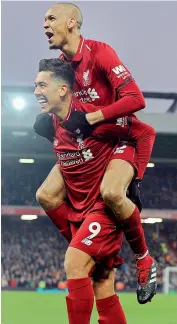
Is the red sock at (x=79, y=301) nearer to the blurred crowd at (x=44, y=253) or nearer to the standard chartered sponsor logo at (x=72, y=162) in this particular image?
the standard chartered sponsor logo at (x=72, y=162)

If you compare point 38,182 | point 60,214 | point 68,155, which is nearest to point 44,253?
point 38,182

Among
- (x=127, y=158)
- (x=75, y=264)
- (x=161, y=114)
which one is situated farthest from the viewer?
(x=161, y=114)

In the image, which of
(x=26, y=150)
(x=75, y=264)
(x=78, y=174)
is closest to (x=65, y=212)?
(x=78, y=174)

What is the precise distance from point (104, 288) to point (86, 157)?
800 millimetres

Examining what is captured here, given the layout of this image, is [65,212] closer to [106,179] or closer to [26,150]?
[106,179]

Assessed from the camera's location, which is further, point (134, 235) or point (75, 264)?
point (134, 235)

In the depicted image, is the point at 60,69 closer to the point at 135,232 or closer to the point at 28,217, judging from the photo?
the point at 135,232

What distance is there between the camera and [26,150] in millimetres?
24062

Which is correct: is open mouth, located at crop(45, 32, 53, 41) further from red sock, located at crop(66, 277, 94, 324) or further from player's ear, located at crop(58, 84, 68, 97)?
red sock, located at crop(66, 277, 94, 324)

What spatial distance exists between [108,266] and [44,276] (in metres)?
19.9

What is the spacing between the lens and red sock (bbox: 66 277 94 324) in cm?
301

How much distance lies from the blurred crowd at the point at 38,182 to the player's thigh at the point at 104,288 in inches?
813

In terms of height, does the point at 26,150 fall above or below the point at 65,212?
below

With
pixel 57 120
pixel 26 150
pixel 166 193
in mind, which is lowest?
pixel 166 193
